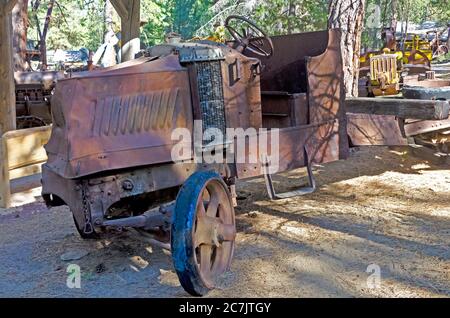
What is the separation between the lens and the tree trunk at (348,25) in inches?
357

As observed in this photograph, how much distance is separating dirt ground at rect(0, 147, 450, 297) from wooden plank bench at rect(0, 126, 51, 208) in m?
0.40

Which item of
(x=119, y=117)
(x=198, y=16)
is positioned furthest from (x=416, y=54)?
(x=198, y=16)

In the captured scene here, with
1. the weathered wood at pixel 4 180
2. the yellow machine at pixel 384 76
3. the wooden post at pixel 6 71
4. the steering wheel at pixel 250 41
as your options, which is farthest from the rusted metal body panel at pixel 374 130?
the yellow machine at pixel 384 76

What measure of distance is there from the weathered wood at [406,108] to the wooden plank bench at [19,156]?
4580 millimetres

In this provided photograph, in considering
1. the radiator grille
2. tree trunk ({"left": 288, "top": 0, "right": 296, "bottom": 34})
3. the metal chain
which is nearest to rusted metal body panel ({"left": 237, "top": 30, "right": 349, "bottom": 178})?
the radiator grille

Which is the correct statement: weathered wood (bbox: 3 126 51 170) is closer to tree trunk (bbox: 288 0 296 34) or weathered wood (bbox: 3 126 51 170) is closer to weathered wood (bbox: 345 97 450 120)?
weathered wood (bbox: 345 97 450 120)

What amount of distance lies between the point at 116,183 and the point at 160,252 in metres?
0.96

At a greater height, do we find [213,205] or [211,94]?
[211,94]

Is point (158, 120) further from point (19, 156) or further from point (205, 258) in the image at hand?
point (19, 156)

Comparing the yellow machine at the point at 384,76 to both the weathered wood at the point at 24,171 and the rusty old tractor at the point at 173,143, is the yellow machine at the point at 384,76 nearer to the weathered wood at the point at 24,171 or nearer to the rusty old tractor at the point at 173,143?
the rusty old tractor at the point at 173,143

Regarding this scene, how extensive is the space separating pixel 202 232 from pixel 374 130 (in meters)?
3.33

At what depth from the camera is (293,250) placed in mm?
4820

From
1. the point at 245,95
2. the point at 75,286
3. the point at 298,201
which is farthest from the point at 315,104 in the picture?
the point at 75,286

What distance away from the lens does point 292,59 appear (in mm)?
6398
